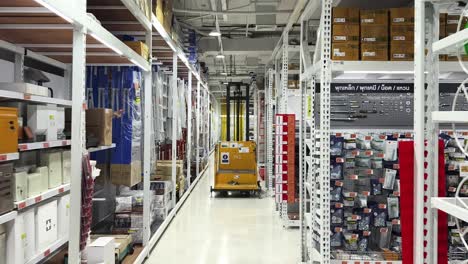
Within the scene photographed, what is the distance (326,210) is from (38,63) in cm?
319

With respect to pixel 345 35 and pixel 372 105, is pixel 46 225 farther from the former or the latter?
pixel 372 105

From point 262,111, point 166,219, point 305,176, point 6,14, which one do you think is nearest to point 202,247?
point 166,219

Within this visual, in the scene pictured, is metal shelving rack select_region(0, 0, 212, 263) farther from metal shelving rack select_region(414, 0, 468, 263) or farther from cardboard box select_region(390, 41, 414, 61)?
cardboard box select_region(390, 41, 414, 61)

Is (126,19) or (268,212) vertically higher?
(126,19)

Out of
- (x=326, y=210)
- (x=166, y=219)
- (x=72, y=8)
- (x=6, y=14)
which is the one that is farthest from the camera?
(x=166, y=219)

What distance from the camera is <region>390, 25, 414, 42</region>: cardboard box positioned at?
11.8 ft

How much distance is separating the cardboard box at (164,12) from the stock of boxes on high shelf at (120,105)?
988mm

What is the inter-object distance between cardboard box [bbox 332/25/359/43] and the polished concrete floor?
278cm

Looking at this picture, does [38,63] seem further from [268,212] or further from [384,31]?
[268,212]

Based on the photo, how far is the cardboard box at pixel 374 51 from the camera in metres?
3.56

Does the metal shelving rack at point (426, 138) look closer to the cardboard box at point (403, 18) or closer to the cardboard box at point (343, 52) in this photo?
the cardboard box at point (343, 52)

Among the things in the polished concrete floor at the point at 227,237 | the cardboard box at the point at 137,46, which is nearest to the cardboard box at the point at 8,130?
the cardboard box at the point at 137,46

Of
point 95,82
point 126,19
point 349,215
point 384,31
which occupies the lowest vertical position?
point 349,215

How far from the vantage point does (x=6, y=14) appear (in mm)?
2668
